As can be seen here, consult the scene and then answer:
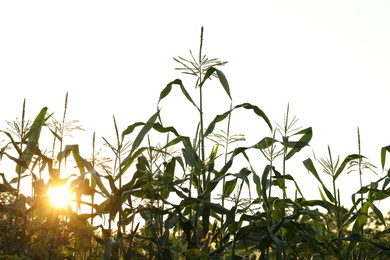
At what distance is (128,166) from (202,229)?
0.75m

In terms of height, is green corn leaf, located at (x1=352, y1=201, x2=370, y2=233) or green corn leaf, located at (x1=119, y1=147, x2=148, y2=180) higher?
green corn leaf, located at (x1=119, y1=147, x2=148, y2=180)

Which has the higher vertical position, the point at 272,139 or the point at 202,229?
the point at 272,139

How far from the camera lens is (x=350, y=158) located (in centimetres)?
575

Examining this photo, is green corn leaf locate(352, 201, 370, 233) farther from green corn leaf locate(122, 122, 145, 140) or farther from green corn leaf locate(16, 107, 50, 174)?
green corn leaf locate(16, 107, 50, 174)

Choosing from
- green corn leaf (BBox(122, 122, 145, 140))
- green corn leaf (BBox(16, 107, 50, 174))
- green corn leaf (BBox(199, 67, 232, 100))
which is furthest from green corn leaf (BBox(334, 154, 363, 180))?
green corn leaf (BBox(16, 107, 50, 174))

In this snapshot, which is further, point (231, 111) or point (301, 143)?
point (301, 143)

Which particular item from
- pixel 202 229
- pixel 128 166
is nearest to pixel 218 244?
pixel 202 229

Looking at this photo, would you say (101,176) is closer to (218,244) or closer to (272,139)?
(218,244)

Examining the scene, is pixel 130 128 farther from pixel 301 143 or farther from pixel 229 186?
pixel 301 143

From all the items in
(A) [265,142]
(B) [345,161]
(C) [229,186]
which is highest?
(A) [265,142]

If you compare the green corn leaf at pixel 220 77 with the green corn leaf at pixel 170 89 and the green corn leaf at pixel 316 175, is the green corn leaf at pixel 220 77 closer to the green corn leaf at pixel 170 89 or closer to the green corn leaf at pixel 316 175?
the green corn leaf at pixel 170 89

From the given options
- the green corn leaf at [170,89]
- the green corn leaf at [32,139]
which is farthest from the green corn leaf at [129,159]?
the green corn leaf at [32,139]

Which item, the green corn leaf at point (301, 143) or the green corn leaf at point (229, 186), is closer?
the green corn leaf at point (229, 186)

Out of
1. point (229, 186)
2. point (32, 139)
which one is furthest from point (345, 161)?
point (32, 139)
